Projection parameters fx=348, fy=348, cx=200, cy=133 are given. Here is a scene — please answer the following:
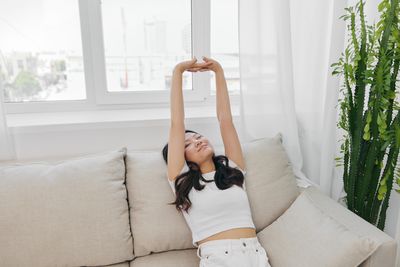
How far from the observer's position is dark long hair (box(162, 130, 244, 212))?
58.8 inches

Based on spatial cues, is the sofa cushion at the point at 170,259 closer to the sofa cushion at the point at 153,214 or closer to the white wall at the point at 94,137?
the sofa cushion at the point at 153,214

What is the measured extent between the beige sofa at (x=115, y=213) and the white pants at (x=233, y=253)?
68 mm

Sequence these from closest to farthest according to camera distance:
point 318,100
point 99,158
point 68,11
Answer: point 99,158 < point 318,100 < point 68,11

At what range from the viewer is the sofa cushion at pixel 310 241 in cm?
127

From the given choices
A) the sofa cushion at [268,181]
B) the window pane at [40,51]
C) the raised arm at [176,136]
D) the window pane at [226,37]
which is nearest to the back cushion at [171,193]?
the sofa cushion at [268,181]

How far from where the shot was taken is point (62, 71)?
2.10 m

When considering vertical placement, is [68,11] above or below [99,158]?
above

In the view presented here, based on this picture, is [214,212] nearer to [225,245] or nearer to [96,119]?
[225,245]

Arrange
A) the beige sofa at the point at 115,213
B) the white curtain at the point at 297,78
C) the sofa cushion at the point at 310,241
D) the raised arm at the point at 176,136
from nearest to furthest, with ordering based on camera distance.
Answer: the sofa cushion at the point at 310,241
the beige sofa at the point at 115,213
the raised arm at the point at 176,136
the white curtain at the point at 297,78

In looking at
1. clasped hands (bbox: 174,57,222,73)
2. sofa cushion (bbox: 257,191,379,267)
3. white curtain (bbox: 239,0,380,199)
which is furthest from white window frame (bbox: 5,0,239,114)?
sofa cushion (bbox: 257,191,379,267)

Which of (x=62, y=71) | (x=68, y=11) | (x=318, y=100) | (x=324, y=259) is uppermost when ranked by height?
(x=68, y=11)

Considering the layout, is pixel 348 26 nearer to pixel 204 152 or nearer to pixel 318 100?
pixel 318 100

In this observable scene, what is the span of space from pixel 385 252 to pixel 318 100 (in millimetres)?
833

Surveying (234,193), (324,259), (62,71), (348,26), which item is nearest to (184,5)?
(62,71)
